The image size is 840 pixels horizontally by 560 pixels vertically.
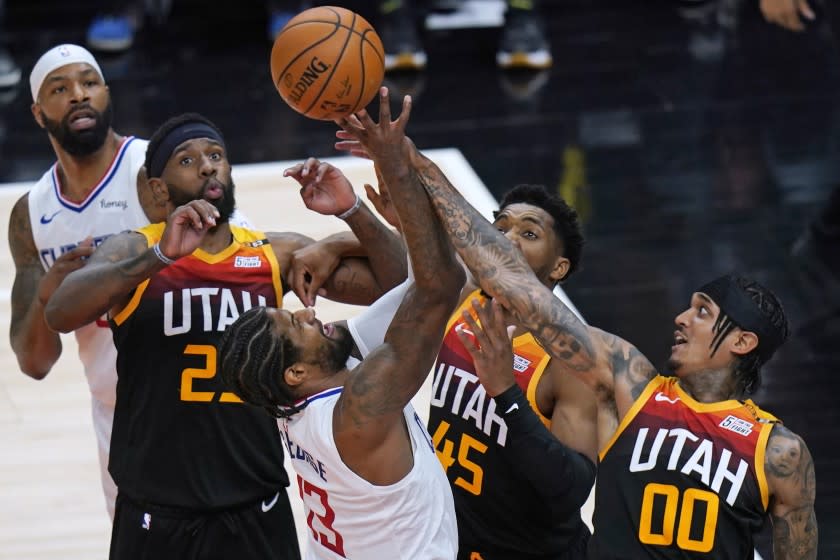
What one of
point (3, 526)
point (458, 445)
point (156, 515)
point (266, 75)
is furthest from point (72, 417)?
point (266, 75)

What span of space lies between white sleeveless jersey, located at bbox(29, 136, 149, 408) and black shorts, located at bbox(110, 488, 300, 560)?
0.96m

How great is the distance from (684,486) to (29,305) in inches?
105

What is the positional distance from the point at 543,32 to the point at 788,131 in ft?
8.88

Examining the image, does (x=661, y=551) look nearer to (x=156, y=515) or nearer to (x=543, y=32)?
(x=156, y=515)

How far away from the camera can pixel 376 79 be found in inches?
162

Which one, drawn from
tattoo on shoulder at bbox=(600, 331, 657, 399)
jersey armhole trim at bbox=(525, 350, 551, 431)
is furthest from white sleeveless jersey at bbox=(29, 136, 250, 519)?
tattoo on shoulder at bbox=(600, 331, 657, 399)

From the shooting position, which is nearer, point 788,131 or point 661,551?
point 661,551

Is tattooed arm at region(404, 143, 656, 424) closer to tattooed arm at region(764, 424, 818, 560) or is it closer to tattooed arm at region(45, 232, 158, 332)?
tattooed arm at region(764, 424, 818, 560)

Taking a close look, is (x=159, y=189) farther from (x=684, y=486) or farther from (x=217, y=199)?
(x=684, y=486)

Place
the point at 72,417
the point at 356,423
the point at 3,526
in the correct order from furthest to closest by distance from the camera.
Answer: the point at 72,417
the point at 3,526
the point at 356,423

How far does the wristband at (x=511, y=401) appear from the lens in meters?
4.16

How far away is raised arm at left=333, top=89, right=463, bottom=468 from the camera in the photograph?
12.4 ft

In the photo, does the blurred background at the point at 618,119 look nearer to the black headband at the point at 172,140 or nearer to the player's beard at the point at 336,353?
the player's beard at the point at 336,353

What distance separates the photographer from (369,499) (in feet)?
12.8
